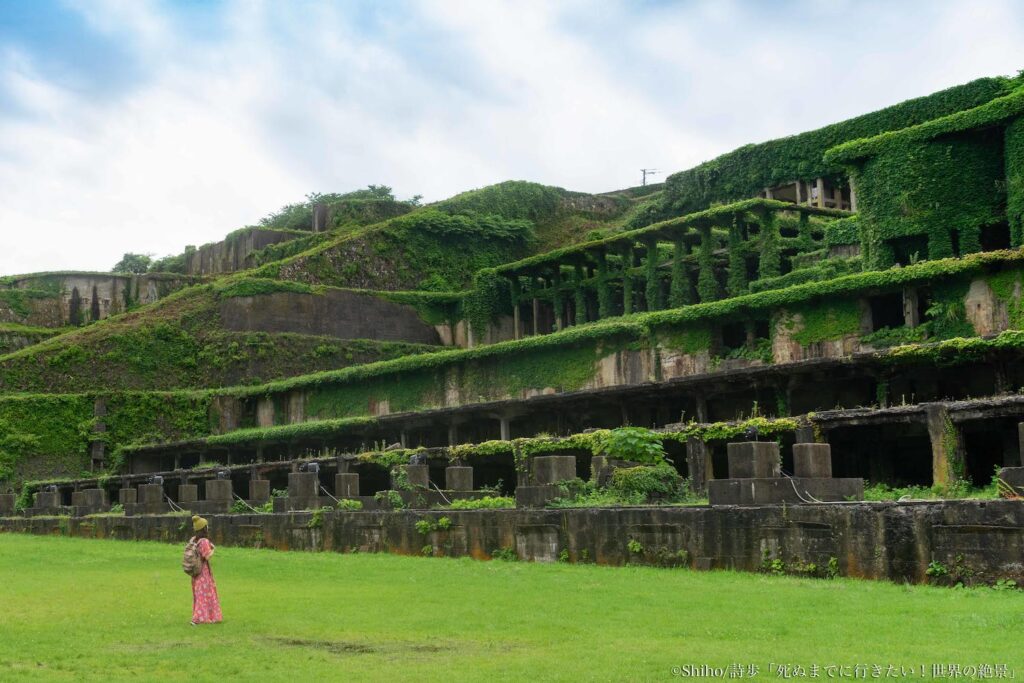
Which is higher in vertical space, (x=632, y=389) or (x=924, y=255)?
(x=924, y=255)

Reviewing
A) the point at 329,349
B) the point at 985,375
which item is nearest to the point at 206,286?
the point at 329,349

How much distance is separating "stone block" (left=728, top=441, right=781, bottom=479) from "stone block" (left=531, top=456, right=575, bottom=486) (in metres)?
5.05

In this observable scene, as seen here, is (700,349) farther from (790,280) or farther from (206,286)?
(206,286)

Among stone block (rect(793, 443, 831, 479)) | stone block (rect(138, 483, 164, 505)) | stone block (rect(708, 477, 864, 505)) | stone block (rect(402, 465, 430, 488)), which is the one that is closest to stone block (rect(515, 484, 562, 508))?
stone block (rect(708, 477, 864, 505))

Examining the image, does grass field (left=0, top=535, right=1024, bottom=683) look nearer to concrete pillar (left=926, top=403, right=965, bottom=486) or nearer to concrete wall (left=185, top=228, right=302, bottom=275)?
concrete pillar (left=926, top=403, right=965, bottom=486)

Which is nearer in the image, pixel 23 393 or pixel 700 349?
pixel 700 349

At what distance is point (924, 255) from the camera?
45.2 meters

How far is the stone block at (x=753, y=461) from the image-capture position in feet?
69.2

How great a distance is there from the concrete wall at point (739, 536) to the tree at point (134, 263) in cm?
7044

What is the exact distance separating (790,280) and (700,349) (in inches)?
201

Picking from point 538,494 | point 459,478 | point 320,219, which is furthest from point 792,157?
point 538,494

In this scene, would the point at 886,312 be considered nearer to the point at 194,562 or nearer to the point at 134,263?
the point at 194,562

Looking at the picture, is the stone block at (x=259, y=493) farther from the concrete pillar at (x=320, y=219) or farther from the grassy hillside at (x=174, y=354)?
the concrete pillar at (x=320, y=219)

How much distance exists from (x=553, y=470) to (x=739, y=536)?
610 centimetres
